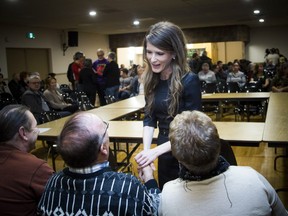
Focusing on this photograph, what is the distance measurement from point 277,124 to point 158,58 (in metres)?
1.90

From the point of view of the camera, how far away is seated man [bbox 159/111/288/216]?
113 cm

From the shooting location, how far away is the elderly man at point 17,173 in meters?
1.51

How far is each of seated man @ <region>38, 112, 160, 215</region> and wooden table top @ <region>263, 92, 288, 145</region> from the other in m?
1.71

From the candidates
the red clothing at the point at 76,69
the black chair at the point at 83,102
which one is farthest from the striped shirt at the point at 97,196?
the red clothing at the point at 76,69

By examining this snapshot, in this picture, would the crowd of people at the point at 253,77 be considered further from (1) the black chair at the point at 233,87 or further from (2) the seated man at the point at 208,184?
(2) the seated man at the point at 208,184

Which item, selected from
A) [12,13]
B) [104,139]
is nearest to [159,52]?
[104,139]

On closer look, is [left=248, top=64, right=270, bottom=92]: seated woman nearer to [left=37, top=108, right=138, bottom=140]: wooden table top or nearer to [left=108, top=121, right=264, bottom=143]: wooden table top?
[left=37, top=108, right=138, bottom=140]: wooden table top

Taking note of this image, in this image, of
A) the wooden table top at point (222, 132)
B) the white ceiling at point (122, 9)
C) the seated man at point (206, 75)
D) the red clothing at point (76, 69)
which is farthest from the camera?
the red clothing at point (76, 69)

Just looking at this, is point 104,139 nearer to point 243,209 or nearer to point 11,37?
point 243,209

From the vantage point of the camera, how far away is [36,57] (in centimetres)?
1192

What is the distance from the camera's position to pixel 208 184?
1.17 meters

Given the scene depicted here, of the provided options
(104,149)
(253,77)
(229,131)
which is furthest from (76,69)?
(104,149)

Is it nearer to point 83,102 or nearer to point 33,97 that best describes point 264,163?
point 33,97

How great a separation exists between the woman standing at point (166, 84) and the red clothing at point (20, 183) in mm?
481
